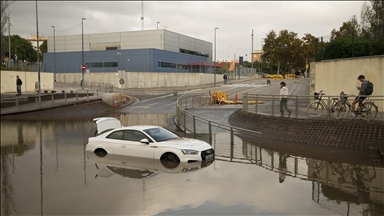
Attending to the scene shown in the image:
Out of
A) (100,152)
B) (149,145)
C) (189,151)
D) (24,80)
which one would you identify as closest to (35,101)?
(24,80)

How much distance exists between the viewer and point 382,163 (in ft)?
39.6

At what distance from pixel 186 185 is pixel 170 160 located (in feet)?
8.51

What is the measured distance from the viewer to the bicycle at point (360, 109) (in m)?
14.9

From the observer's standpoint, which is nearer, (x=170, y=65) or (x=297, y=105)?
(x=297, y=105)

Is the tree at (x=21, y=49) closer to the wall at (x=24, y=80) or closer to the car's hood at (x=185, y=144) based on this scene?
the wall at (x=24, y=80)

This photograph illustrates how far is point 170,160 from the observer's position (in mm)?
11828

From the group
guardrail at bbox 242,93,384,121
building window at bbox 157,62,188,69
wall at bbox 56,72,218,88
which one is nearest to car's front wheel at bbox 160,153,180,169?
guardrail at bbox 242,93,384,121

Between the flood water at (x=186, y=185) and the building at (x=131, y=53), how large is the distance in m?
56.1

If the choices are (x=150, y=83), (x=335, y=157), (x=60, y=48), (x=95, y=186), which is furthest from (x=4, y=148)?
(x=60, y=48)

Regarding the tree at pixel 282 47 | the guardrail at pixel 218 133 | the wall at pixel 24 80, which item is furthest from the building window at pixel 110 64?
the guardrail at pixel 218 133

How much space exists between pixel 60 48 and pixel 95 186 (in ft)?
278

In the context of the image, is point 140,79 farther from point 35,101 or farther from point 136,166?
point 136,166

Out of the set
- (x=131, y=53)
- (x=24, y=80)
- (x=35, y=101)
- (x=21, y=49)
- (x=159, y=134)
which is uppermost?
(x=21, y=49)

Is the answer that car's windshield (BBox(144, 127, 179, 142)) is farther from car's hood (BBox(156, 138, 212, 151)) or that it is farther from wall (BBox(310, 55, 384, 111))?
wall (BBox(310, 55, 384, 111))
